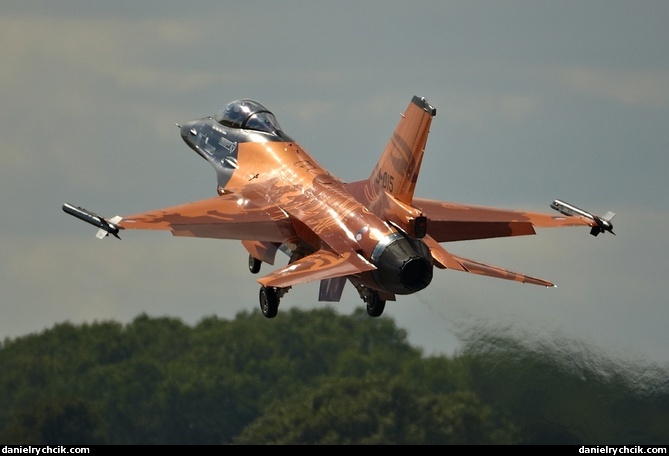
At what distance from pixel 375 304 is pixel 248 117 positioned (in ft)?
22.0

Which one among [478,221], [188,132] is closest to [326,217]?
[478,221]

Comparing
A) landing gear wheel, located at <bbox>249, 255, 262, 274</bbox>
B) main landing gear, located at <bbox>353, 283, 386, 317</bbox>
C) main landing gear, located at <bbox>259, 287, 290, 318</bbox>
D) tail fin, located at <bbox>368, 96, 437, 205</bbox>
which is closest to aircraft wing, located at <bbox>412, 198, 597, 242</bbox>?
main landing gear, located at <bbox>353, 283, 386, 317</bbox>

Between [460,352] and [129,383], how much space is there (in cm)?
1517

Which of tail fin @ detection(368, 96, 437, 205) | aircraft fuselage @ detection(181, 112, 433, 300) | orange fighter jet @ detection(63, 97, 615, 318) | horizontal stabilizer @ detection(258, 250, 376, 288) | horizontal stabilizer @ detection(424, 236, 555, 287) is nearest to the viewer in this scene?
horizontal stabilizer @ detection(258, 250, 376, 288)

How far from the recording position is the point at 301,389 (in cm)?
6544

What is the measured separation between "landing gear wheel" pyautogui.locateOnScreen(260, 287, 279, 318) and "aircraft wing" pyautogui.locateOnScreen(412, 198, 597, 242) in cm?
368

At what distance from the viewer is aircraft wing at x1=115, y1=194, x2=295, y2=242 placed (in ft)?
172

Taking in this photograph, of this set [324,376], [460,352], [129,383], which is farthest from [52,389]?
[460,352]

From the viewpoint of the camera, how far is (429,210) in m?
53.0

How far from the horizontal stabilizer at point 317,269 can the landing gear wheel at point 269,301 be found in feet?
7.81

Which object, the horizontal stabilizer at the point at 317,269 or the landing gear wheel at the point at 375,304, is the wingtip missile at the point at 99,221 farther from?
the landing gear wheel at the point at 375,304

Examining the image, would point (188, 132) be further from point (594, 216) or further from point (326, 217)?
point (594, 216)

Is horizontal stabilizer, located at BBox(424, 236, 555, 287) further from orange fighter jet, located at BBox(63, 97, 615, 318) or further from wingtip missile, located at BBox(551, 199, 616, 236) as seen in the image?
wingtip missile, located at BBox(551, 199, 616, 236)

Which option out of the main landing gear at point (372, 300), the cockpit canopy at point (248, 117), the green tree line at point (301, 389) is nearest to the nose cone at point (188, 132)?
the cockpit canopy at point (248, 117)
